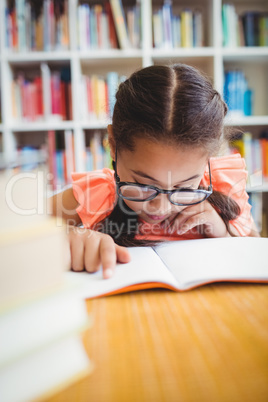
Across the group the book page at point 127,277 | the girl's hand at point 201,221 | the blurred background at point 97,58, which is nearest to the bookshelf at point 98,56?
the blurred background at point 97,58

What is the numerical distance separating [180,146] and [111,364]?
502mm

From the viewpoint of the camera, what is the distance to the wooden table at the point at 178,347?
0.22 metres

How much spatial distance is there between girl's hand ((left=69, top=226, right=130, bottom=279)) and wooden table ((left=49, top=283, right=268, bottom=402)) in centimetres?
7

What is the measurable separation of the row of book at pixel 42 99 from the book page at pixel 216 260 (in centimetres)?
150

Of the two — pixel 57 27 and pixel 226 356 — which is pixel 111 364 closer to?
pixel 226 356

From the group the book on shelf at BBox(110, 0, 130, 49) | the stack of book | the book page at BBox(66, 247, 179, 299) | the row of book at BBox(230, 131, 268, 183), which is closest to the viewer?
the stack of book

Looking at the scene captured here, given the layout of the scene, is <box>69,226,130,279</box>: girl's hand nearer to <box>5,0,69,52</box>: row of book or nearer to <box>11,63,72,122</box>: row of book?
<box>11,63,72,122</box>: row of book

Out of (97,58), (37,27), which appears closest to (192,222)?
(97,58)

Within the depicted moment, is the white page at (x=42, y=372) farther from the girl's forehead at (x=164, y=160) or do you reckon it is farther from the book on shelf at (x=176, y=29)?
the book on shelf at (x=176, y=29)

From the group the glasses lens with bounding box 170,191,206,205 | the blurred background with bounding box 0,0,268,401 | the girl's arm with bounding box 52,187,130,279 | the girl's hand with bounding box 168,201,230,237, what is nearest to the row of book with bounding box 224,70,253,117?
the blurred background with bounding box 0,0,268,401

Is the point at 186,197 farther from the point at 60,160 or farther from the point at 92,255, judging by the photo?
the point at 60,160

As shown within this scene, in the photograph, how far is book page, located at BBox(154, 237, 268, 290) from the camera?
414mm

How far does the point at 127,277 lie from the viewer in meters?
0.41

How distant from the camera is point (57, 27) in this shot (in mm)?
1728
